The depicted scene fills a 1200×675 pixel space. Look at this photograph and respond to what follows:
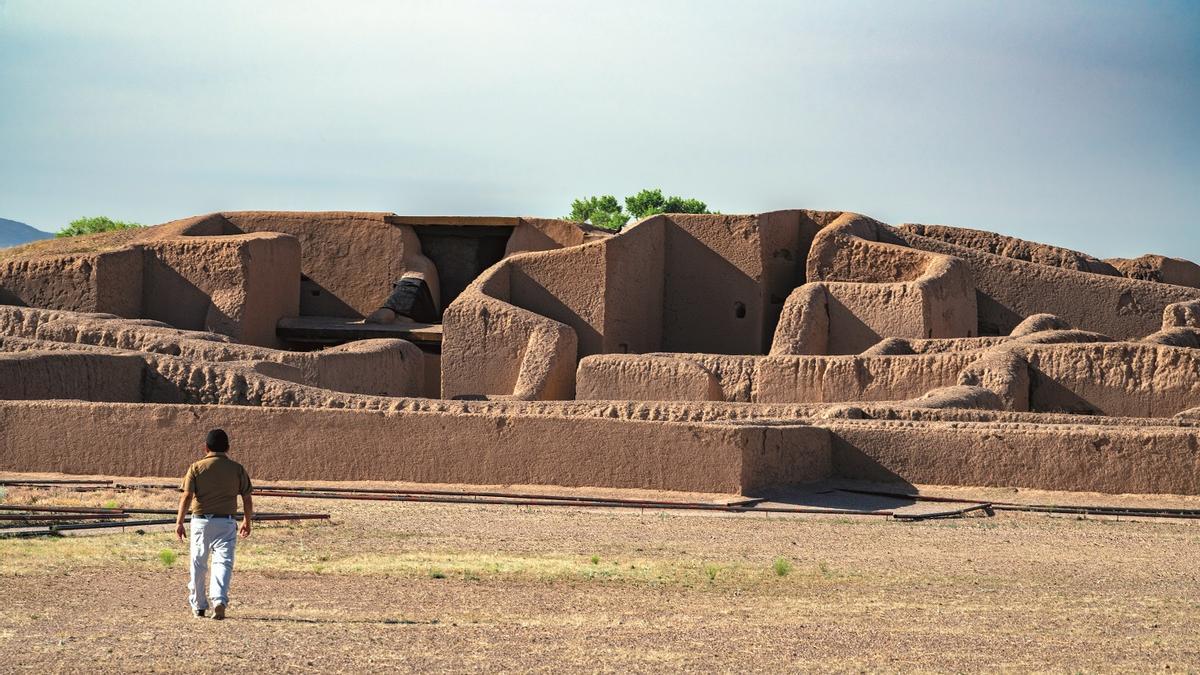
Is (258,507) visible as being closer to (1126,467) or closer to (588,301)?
(1126,467)

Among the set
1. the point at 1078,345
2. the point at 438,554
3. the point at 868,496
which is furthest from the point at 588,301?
the point at 438,554

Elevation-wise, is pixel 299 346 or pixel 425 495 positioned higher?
pixel 299 346

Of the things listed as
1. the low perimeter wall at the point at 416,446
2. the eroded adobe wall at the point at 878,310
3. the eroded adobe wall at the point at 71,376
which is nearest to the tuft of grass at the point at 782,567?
the low perimeter wall at the point at 416,446

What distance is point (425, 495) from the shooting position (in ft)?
44.2

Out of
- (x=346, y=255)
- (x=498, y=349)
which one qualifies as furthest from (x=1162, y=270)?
(x=346, y=255)

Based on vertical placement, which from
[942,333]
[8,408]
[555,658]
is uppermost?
[942,333]

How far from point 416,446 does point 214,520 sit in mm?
6454

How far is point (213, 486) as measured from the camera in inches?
308

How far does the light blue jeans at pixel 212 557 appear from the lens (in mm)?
7602

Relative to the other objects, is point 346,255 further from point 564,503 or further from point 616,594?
point 616,594

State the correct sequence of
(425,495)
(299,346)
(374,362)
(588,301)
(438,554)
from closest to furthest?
(438,554) < (425,495) < (374,362) < (588,301) < (299,346)

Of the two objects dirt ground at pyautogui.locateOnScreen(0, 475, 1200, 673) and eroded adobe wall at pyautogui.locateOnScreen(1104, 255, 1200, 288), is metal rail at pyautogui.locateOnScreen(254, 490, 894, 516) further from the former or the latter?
eroded adobe wall at pyautogui.locateOnScreen(1104, 255, 1200, 288)

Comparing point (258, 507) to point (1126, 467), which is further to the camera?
point (1126, 467)

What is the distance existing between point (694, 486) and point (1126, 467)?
12.2 feet
